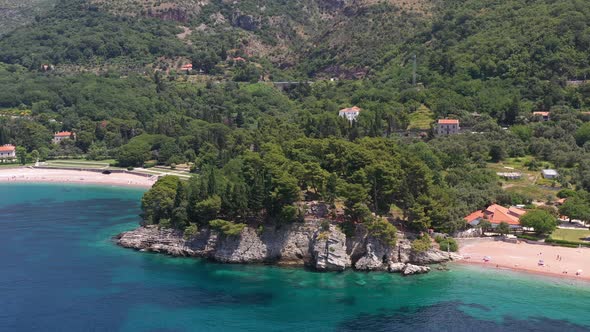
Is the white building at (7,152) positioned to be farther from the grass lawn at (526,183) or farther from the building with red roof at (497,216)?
the building with red roof at (497,216)

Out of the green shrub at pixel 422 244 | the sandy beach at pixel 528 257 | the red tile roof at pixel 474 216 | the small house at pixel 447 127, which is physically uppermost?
the small house at pixel 447 127

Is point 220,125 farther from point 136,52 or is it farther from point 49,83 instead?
point 136,52

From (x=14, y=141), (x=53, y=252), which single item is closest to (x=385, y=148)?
(x=53, y=252)

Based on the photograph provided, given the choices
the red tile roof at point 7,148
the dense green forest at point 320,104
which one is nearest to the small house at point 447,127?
the dense green forest at point 320,104

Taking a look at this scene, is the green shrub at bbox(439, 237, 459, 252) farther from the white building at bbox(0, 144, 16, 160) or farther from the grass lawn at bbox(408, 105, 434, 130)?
the white building at bbox(0, 144, 16, 160)

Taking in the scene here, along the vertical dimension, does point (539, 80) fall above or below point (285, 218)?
above

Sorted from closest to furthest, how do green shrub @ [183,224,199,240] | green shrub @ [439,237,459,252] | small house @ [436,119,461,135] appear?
green shrub @ [439,237,459,252] < green shrub @ [183,224,199,240] < small house @ [436,119,461,135]

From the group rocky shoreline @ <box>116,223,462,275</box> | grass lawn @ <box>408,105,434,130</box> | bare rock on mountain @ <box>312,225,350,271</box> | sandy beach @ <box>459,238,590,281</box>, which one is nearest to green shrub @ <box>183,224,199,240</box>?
rocky shoreline @ <box>116,223,462,275</box>
